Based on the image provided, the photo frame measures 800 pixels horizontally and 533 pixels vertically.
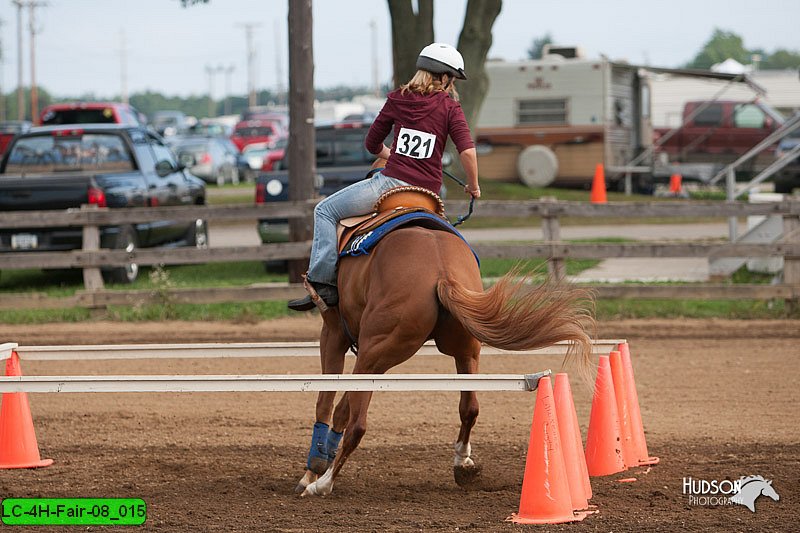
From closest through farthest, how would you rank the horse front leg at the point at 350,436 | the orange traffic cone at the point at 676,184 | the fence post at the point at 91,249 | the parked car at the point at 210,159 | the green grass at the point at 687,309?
the horse front leg at the point at 350,436, the green grass at the point at 687,309, the fence post at the point at 91,249, the orange traffic cone at the point at 676,184, the parked car at the point at 210,159

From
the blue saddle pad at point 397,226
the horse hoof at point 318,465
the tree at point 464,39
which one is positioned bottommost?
the horse hoof at point 318,465

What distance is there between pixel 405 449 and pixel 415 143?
7.11 feet

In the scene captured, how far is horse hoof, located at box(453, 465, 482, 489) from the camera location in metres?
6.41

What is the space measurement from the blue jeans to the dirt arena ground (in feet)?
4.15

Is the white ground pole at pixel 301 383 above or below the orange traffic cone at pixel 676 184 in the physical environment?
below

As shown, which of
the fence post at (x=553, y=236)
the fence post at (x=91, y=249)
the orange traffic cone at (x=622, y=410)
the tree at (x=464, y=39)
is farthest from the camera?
the tree at (x=464, y=39)

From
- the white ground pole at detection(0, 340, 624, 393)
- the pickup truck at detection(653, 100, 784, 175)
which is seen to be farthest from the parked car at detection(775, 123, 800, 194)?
the white ground pole at detection(0, 340, 624, 393)

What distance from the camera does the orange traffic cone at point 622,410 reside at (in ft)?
22.1

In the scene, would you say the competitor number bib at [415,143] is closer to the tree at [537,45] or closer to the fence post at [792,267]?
the fence post at [792,267]

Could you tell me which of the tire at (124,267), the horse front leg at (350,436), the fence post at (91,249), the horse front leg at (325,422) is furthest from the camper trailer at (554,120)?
the horse front leg at (350,436)

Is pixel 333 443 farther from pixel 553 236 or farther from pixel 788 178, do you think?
pixel 788 178

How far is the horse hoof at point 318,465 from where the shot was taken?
6.36 m

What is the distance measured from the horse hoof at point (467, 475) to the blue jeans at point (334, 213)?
133 centimetres

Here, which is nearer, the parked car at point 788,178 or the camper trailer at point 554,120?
the parked car at point 788,178
